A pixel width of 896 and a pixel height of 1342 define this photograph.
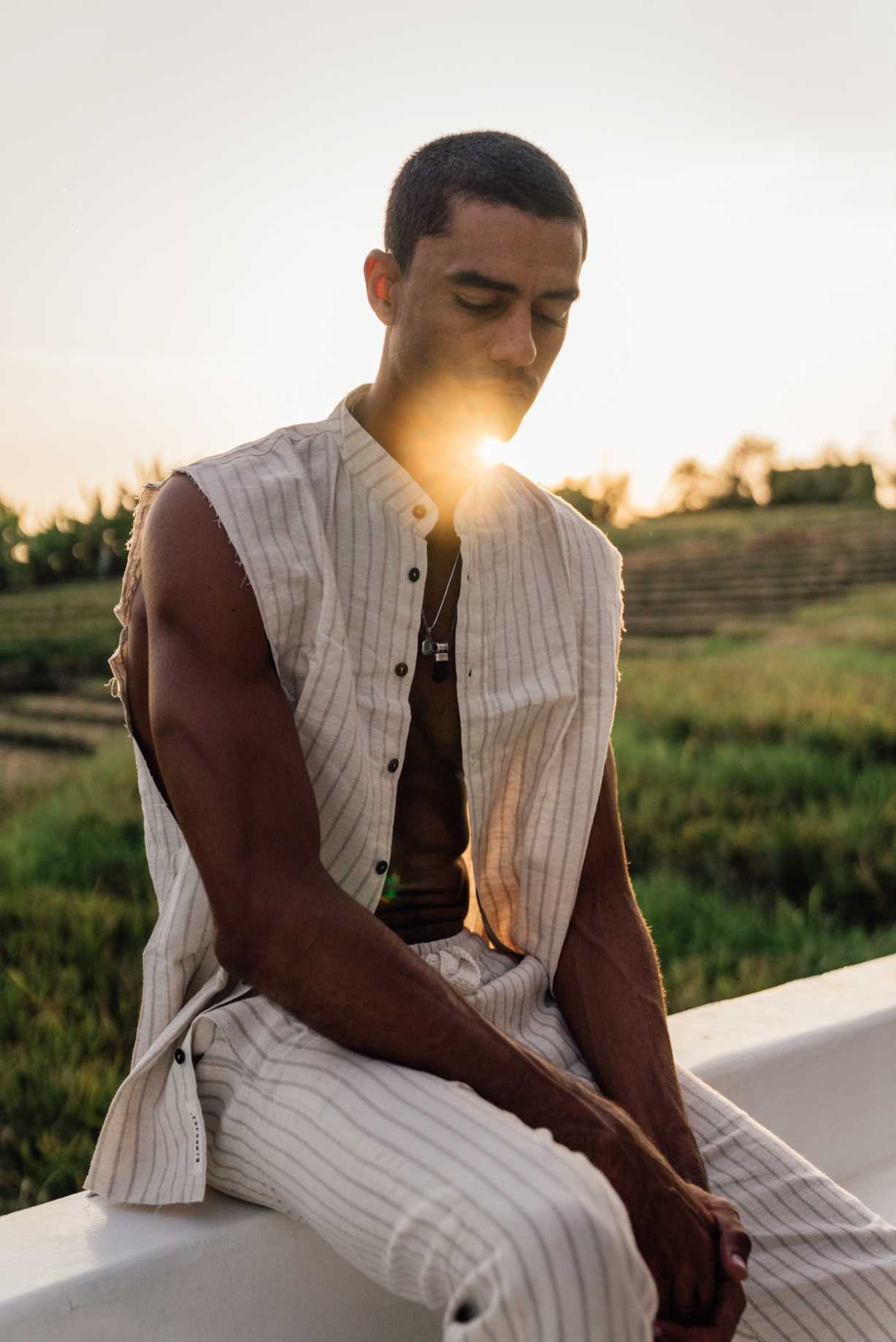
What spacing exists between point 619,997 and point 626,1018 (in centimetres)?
4

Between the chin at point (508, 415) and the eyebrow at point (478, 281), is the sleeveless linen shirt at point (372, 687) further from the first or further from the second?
the eyebrow at point (478, 281)

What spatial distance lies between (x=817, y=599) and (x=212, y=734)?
582 centimetres

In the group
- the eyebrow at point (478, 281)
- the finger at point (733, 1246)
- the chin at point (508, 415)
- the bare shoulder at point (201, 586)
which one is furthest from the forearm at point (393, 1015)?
the eyebrow at point (478, 281)

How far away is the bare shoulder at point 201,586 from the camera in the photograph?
159 centimetres

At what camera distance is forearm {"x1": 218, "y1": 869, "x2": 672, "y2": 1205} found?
1.49 meters

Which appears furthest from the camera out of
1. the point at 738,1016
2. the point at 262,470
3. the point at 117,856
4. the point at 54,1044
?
the point at 117,856

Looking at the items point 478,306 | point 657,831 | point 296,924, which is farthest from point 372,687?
point 657,831

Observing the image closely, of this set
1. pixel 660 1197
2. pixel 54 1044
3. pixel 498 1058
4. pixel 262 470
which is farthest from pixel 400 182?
pixel 54 1044

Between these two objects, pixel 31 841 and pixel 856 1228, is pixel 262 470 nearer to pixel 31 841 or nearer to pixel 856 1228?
pixel 856 1228

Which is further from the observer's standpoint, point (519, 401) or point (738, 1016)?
point (738, 1016)

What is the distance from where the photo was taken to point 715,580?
7199 millimetres

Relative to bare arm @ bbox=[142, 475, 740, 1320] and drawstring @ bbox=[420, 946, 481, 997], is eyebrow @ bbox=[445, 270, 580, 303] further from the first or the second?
drawstring @ bbox=[420, 946, 481, 997]

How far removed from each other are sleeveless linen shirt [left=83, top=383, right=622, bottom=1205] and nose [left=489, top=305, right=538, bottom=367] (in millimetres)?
215

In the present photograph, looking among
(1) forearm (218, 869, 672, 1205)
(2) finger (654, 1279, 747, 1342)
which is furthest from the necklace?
(2) finger (654, 1279, 747, 1342)
